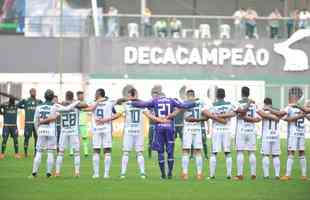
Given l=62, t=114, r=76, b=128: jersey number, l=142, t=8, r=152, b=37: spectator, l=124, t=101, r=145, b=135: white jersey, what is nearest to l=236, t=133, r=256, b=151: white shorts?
l=124, t=101, r=145, b=135: white jersey

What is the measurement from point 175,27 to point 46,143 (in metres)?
29.4

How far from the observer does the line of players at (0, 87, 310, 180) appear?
28172 mm

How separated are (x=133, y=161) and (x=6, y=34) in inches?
970

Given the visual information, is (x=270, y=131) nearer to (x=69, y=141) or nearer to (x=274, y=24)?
(x=69, y=141)

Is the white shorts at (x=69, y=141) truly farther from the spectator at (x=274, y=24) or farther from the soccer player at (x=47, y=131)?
the spectator at (x=274, y=24)

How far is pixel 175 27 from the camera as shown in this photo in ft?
188

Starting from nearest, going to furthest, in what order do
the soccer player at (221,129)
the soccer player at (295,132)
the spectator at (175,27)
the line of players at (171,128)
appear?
1. the line of players at (171,128)
2. the soccer player at (221,129)
3. the soccer player at (295,132)
4. the spectator at (175,27)


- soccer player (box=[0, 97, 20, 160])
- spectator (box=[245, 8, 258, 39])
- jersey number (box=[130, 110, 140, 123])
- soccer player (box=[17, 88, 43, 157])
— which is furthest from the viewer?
spectator (box=[245, 8, 258, 39])

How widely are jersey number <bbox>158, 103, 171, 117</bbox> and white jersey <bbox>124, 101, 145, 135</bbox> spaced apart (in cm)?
97

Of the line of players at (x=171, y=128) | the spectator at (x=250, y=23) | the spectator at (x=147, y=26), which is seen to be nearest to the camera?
the line of players at (x=171, y=128)

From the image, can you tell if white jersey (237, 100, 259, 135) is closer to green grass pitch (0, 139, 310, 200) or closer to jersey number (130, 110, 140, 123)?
green grass pitch (0, 139, 310, 200)

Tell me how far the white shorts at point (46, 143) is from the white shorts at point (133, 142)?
1.69 metres

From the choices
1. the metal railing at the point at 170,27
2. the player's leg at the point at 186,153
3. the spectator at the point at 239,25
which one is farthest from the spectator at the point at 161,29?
the player's leg at the point at 186,153

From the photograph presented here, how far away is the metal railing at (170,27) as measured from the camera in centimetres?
5694
